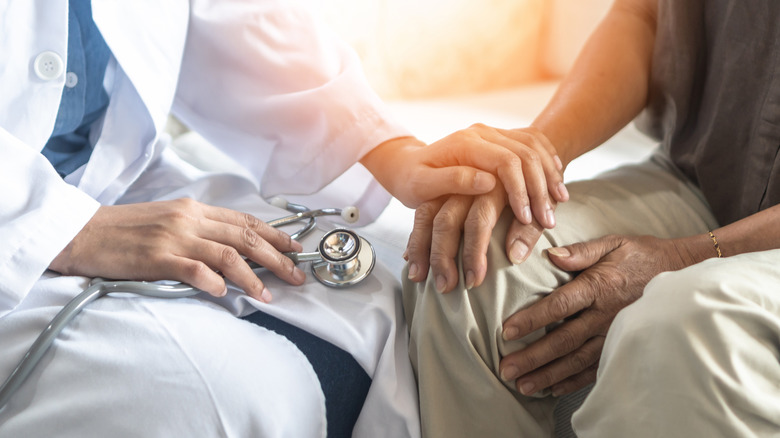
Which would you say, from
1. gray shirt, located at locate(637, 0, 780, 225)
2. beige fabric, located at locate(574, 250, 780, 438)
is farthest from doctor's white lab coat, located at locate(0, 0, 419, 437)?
gray shirt, located at locate(637, 0, 780, 225)

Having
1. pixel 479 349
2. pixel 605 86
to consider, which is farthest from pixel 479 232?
pixel 605 86

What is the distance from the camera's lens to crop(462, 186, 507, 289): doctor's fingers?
0.63m

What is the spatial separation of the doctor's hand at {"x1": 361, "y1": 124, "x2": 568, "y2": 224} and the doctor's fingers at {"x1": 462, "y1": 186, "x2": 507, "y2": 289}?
1 cm

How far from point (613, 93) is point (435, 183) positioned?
32 cm

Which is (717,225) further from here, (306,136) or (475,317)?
(306,136)

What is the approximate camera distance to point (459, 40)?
163cm

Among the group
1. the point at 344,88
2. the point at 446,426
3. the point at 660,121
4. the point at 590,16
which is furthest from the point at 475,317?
the point at 590,16

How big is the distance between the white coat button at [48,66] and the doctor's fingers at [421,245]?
427mm

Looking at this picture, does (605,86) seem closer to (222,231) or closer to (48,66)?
(222,231)

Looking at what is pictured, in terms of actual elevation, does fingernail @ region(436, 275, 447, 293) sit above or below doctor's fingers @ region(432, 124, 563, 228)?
below

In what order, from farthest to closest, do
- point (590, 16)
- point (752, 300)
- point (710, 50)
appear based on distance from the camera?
point (590, 16) < point (710, 50) < point (752, 300)

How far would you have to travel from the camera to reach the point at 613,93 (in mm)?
860

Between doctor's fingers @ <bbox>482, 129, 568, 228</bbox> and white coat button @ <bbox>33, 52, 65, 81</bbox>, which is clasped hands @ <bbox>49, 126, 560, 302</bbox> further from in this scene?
white coat button @ <bbox>33, 52, 65, 81</bbox>

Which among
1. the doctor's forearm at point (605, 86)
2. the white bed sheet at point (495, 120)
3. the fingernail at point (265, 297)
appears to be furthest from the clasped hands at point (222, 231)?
the white bed sheet at point (495, 120)
